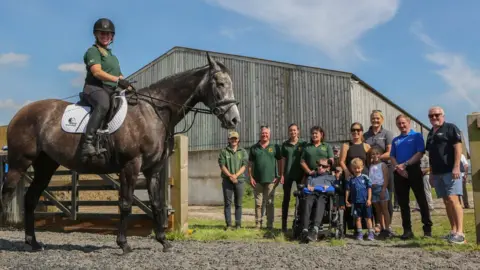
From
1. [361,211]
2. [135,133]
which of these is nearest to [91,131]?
[135,133]

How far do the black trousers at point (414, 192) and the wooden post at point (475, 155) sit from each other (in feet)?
3.84

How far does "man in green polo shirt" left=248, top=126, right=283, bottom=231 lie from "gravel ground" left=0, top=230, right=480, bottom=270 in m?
1.94

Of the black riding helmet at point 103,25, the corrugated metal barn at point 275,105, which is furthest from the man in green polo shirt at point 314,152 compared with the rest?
the corrugated metal barn at point 275,105

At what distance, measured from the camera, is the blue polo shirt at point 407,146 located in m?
7.46

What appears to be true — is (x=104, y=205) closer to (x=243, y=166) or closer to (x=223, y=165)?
(x=223, y=165)

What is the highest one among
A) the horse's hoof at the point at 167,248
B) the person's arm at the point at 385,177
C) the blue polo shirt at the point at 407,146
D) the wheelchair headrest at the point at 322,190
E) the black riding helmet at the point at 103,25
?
the black riding helmet at the point at 103,25

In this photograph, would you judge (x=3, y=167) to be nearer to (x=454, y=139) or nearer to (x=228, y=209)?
(x=228, y=209)

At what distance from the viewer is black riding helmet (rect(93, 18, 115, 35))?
637cm

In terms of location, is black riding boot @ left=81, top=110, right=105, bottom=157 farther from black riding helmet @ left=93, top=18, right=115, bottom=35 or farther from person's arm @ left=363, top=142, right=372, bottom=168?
person's arm @ left=363, top=142, right=372, bottom=168

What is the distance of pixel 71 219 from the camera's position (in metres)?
9.16

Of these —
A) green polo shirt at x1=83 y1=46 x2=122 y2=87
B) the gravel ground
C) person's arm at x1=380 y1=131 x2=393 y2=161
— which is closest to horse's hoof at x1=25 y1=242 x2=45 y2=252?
the gravel ground

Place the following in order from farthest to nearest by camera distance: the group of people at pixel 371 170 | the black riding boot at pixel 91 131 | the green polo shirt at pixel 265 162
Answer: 1. the green polo shirt at pixel 265 162
2. the group of people at pixel 371 170
3. the black riding boot at pixel 91 131

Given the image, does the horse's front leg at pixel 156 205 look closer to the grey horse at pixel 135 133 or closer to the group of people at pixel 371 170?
the grey horse at pixel 135 133

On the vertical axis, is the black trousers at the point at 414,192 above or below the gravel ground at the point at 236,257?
above
